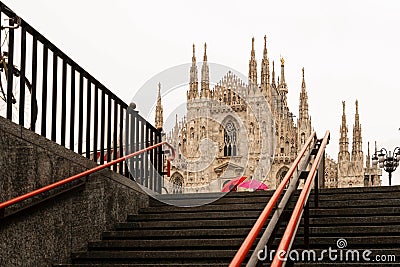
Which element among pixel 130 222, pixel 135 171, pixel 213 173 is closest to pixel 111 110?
pixel 135 171

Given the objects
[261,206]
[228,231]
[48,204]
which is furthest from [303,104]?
[48,204]

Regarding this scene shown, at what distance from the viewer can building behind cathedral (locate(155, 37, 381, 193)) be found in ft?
173

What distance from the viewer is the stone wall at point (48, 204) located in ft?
19.6

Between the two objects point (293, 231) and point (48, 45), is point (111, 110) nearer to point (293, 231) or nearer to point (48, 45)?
point (48, 45)

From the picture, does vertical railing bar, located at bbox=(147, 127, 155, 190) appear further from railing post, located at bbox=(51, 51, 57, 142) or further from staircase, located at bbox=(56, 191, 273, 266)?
railing post, located at bbox=(51, 51, 57, 142)

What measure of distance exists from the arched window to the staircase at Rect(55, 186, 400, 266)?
4705 centimetres

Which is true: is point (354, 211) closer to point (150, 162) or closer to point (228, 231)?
point (228, 231)

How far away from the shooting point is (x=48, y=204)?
6.64 metres

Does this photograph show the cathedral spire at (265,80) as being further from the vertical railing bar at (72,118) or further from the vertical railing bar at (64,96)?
the vertical railing bar at (64,96)

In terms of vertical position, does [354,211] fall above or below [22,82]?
below

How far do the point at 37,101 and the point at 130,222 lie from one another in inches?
70.6

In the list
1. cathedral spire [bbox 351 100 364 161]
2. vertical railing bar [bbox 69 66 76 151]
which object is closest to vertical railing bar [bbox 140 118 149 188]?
vertical railing bar [bbox 69 66 76 151]

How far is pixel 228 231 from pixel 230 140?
161ft

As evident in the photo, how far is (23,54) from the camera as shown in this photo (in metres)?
6.72
